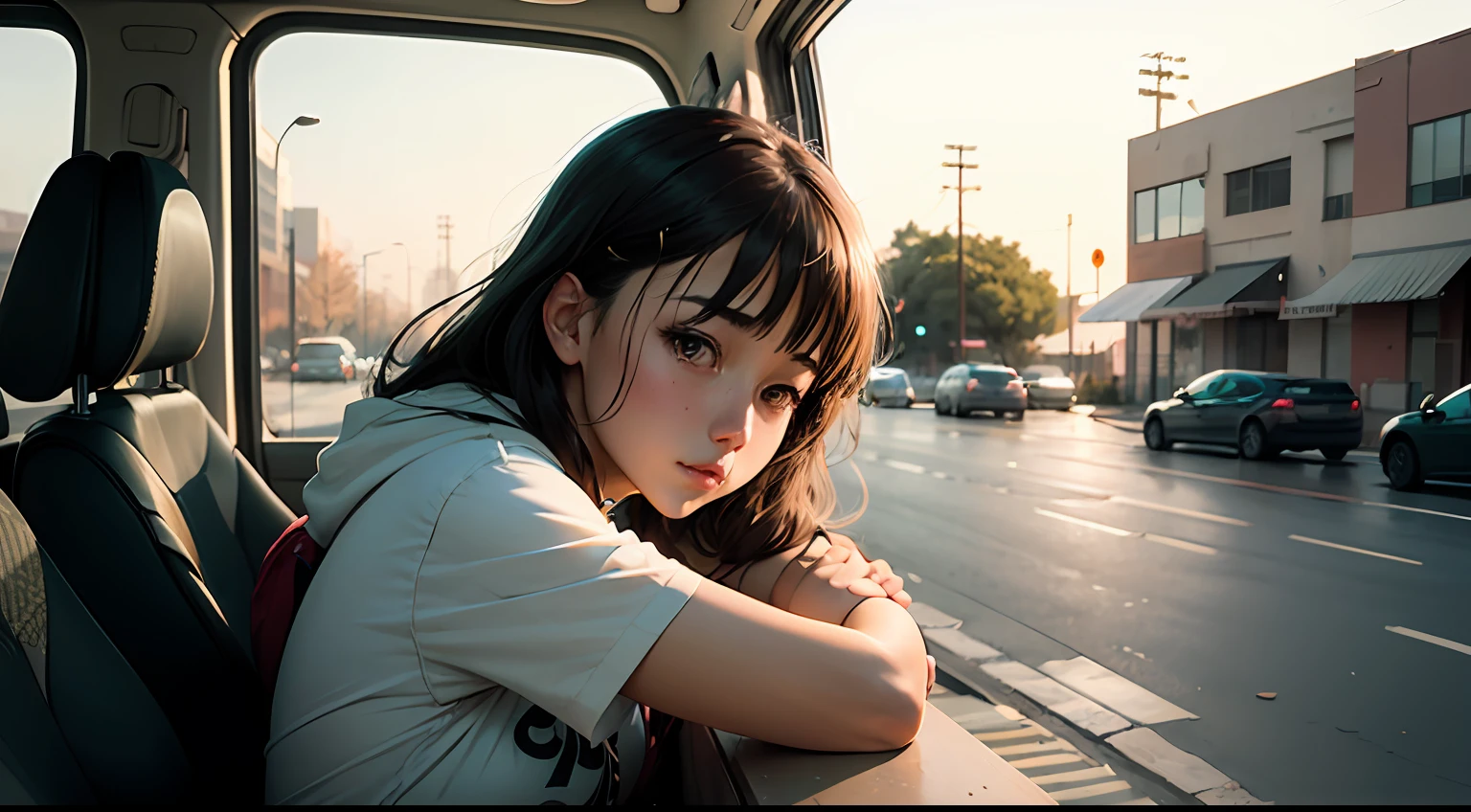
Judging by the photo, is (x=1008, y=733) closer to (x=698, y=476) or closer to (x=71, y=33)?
(x=698, y=476)

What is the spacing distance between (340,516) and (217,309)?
7.67ft

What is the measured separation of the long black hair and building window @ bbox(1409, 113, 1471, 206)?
1663 mm

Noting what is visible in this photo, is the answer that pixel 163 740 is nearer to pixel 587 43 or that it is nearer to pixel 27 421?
pixel 27 421

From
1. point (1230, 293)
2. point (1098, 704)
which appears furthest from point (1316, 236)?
point (1098, 704)

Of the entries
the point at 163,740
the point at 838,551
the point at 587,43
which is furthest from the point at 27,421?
the point at 587,43

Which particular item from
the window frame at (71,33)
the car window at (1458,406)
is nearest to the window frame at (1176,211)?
the car window at (1458,406)

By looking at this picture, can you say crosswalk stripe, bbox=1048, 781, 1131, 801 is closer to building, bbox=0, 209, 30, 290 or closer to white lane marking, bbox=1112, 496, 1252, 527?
building, bbox=0, 209, 30, 290

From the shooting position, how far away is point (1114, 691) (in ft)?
11.7

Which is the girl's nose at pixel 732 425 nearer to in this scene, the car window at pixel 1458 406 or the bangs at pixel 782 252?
the bangs at pixel 782 252

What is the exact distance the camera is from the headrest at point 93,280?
119cm

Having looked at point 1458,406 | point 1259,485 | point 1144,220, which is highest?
point 1144,220

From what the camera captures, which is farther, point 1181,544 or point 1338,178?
point 1181,544

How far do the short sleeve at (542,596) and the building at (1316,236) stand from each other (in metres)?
1.92

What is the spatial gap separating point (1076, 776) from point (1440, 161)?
1816 mm
